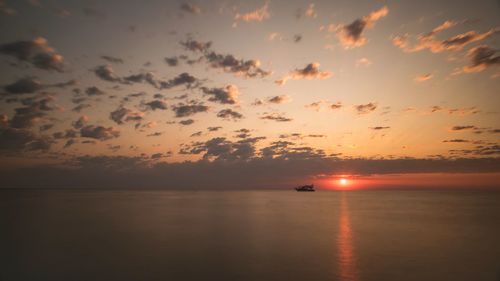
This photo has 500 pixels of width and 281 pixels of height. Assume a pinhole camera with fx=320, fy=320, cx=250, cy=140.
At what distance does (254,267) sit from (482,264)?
17.9m

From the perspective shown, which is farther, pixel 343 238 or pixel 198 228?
pixel 198 228

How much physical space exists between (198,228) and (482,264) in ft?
100

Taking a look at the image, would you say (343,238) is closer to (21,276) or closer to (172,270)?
(172,270)

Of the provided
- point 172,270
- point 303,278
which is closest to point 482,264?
point 303,278

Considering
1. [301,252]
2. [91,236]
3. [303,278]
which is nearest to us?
[303,278]

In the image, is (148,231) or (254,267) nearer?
(254,267)

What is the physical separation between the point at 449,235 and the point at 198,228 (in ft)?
102

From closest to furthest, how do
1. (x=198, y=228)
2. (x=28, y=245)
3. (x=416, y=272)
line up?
(x=416, y=272)
(x=28, y=245)
(x=198, y=228)

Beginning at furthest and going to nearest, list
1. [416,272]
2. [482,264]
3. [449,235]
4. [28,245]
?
[449,235] → [28,245] → [482,264] → [416,272]

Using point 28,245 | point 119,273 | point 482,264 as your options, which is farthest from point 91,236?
point 482,264

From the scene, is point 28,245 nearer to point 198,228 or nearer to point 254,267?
point 198,228

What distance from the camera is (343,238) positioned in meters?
35.6

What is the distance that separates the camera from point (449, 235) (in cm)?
3831

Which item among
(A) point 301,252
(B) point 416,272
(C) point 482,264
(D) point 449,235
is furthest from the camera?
(D) point 449,235
